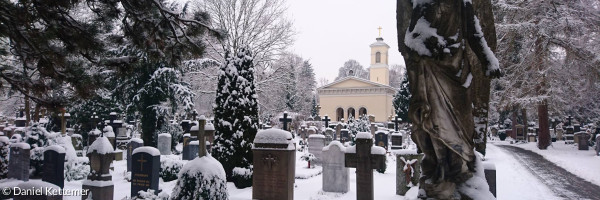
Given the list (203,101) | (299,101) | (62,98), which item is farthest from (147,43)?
(299,101)

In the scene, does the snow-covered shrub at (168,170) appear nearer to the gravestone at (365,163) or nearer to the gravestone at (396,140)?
the gravestone at (365,163)

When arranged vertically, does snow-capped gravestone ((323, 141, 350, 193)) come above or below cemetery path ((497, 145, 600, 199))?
above

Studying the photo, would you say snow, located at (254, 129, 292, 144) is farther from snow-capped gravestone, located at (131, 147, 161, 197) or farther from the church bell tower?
the church bell tower

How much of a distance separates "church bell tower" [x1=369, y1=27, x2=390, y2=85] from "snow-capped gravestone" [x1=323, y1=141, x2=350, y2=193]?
50733 mm

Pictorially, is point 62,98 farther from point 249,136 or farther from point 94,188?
point 249,136

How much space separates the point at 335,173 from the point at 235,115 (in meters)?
2.95

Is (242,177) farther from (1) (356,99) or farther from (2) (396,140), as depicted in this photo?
(1) (356,99)

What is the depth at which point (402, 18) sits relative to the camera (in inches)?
163

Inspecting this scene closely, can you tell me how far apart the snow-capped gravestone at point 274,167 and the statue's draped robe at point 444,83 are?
363cm

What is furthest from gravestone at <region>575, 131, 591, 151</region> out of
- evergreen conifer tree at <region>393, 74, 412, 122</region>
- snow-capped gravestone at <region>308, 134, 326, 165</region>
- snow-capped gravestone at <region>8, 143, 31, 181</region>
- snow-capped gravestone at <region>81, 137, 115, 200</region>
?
snow-capped gravestone at <region>8, 143, 31, 181</region>

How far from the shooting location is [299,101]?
162 feet

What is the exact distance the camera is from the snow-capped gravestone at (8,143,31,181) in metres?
8.81

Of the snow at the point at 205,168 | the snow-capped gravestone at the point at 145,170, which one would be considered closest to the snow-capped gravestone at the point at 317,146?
the snow-capped gravestone at the point at 145,170

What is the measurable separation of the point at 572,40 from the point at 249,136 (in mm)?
14542
